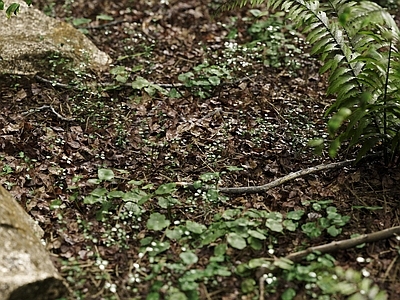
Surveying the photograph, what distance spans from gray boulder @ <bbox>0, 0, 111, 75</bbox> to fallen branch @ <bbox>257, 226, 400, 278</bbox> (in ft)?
8.92

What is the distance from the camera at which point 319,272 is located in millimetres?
3270

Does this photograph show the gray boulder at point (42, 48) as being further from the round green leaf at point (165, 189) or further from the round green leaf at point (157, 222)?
the round green leaf at point (157, 222)

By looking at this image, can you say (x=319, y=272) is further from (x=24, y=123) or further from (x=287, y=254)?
(x=24, y=123)

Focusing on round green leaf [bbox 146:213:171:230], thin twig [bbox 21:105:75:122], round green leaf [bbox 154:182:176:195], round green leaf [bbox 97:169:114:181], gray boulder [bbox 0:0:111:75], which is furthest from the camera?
gray boulder [bbox 0:0:111:75]

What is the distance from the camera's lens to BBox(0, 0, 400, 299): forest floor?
3398mm

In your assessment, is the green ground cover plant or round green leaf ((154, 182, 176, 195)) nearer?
the green ground cover plant

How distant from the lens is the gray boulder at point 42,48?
16.3ft

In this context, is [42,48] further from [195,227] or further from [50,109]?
[195,227]

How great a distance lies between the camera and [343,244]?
341cm

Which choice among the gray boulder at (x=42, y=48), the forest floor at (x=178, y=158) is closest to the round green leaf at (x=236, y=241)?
the forest floor at (x=178, y=158)

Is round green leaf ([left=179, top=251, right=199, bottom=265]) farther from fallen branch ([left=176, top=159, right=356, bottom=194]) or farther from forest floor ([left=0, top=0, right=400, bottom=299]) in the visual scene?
fallen branch ([left=176, top=159, right=356, bottom=194])

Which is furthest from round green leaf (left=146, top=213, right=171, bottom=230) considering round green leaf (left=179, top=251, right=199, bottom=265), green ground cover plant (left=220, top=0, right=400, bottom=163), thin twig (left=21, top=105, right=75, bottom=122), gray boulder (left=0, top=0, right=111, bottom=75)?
gray boulder (left=0, top=0, right=111, bottom=75)

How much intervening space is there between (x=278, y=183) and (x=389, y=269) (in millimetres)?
973

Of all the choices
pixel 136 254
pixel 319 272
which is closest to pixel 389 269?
pixel 319 272
